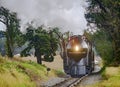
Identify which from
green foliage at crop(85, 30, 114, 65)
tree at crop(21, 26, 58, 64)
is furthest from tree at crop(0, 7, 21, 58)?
green foliage at crop(85, 30, 114, 65)

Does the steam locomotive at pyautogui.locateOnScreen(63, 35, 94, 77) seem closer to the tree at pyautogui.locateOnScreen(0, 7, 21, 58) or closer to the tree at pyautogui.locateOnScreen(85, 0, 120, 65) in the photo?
the tree at pyautogui.locateOnScreen(85, 0, 120, 65)

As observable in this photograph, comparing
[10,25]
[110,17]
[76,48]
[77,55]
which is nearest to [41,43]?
[10,25]

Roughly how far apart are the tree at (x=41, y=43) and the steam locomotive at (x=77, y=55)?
98.9 ft

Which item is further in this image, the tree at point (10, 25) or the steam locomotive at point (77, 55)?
the tree at point (10, 25)

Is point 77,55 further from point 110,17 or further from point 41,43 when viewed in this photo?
point 41,43

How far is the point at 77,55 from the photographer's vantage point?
49000 millimetres

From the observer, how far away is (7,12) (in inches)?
3199

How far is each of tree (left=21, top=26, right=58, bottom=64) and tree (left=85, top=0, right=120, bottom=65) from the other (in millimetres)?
20334

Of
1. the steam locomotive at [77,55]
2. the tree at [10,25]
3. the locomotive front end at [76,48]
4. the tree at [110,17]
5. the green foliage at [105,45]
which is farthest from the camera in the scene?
the tree at [10,25]

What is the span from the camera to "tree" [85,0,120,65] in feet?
190

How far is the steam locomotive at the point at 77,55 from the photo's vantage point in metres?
47.7

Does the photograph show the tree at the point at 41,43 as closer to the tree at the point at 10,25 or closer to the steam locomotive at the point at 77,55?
the tree at the point at 10,25

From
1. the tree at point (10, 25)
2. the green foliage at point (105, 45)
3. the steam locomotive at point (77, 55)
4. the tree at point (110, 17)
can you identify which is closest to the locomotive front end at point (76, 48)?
the steam locomotive at point (77, 55)

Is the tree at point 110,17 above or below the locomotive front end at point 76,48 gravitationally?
above
